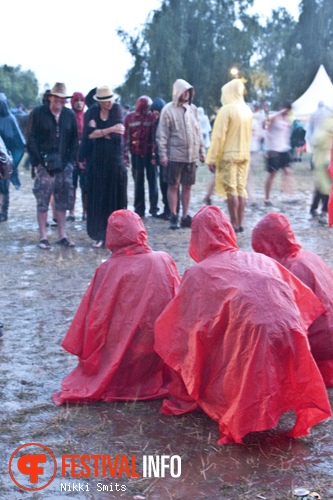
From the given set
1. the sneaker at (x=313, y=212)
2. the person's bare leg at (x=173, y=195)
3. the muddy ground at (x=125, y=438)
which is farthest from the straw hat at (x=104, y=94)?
the sneaker at (x=313, y=212)

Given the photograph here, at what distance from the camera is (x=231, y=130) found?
10719 mm

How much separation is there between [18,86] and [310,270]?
1976 inches

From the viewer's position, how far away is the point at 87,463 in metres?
4.08

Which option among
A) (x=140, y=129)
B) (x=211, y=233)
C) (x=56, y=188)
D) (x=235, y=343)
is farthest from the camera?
(x=140, y=129)

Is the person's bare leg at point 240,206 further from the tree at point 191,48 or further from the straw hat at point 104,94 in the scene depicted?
the tree at point 191,48

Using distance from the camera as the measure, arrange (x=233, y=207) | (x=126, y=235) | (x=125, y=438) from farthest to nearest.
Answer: (x=233, y=207) < (x=126, y=235) < (x=125, y=438)

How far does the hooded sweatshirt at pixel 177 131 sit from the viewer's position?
10984 millimetres

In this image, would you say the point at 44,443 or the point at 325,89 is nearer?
the point at 44,443

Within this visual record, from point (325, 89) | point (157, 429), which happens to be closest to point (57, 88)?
point (157, 429)

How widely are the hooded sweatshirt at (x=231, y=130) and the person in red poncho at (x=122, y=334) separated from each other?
5805 millimetres

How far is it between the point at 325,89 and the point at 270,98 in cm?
3232

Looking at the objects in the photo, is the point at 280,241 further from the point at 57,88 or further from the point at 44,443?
the point at 57,88

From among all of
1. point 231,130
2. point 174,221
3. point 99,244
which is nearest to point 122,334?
point 99,244

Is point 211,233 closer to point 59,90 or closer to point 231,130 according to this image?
point 59,90
